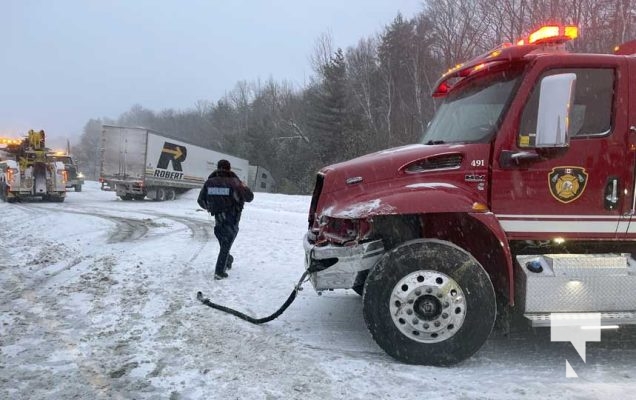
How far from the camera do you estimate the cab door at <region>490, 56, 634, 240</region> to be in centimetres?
438

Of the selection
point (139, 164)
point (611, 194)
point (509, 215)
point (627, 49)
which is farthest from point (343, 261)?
point (139, 164)

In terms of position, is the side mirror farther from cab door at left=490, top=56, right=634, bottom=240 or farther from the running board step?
the running board step

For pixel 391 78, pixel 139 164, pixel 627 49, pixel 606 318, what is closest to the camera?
pixel 606 318

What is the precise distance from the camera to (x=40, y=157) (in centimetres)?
2367

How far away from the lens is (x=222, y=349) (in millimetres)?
4609

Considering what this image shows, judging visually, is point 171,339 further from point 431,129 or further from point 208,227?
point 208,227

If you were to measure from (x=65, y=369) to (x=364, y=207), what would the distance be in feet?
8.79

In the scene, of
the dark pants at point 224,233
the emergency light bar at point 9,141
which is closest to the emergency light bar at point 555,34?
the dark pants at point 224,233

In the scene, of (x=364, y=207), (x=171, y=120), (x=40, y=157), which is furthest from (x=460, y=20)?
(x=171, y=120)

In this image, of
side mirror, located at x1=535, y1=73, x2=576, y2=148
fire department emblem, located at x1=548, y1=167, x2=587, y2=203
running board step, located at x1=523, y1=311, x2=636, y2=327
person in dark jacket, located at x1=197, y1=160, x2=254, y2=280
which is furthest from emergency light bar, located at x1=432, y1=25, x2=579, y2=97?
person in dark jacket, located at x1=197, y1=160, x2=254, y2=280

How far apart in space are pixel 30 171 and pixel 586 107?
2423 cm

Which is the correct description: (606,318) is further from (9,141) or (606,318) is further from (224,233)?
(9,141)

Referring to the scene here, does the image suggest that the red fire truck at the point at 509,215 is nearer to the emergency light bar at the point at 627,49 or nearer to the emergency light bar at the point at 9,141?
the emergency light bar at the point at 627,49

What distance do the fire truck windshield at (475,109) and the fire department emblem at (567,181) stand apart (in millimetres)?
622
